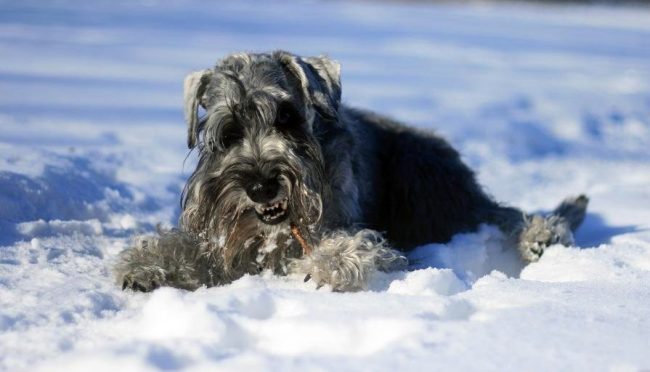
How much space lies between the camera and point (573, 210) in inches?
212

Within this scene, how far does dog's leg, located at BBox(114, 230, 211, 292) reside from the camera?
3.73m

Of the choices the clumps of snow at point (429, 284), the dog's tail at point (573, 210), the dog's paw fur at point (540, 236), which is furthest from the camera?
the dog's tail at point (573, 210)

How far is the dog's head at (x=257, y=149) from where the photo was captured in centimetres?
362

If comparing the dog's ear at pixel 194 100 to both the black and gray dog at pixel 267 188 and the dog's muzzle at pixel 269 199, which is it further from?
the dog's muzzle at pixel 269 199

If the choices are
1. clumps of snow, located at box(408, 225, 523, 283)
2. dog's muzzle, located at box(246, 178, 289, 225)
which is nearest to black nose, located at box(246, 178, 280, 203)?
dog's muzzle, located at box(246, 178, 289, 225)

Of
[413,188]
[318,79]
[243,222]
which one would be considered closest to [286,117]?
[318,79]

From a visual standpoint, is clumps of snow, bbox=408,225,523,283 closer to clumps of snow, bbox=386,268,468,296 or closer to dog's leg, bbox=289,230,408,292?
dog's leg, bbox=289,230,408,292

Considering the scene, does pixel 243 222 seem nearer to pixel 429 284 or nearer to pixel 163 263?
pixel 163 263

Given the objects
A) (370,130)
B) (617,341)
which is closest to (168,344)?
(617,341)

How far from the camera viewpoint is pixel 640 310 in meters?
3.02

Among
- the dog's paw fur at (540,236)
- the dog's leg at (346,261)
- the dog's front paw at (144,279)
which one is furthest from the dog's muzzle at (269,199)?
the dog's paw fur at (540,236)

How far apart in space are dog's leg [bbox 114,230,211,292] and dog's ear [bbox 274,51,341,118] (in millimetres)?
955

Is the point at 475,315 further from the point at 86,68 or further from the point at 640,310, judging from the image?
the point at 86,68

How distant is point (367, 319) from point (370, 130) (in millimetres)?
2521
